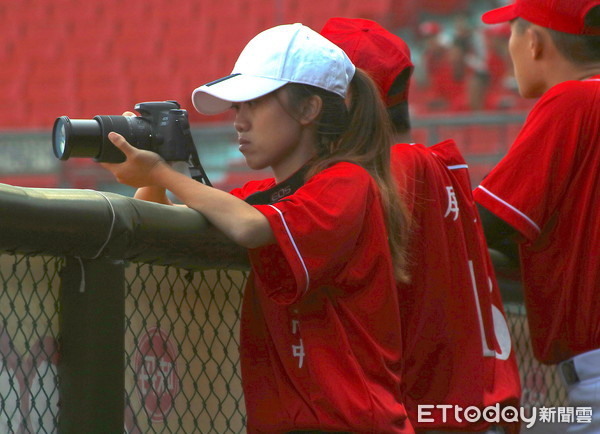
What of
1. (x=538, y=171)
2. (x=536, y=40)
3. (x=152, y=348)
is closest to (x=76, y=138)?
(x=152, y=348)

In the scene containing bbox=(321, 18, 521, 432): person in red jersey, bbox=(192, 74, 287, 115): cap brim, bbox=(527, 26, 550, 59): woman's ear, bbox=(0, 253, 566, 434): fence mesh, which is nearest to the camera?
bbox=(0, 253, 566, 434): fence mesh

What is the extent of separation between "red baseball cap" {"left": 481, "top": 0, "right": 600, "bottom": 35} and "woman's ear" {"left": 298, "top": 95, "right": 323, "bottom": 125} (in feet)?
2.01

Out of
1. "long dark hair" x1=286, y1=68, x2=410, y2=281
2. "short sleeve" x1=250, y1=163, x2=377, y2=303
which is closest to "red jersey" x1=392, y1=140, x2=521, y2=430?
"long dark hair" x1=286, y1=68, x2=410, y2=281

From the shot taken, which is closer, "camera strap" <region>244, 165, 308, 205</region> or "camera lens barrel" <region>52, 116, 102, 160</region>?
"camera lens barrel" <region>52, 116, 102, 160</region>

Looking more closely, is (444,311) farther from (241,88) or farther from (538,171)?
(241,88)

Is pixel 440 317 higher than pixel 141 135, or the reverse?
pixel 141 135

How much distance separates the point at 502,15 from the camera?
181cm

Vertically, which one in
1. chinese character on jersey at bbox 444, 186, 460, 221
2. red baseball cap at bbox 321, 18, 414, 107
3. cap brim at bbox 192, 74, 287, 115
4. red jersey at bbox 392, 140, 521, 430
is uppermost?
red baseball cap at bbox 321, 18, 414, 107

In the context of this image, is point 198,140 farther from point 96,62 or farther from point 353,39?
point 353,39

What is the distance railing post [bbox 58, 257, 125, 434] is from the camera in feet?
3.69

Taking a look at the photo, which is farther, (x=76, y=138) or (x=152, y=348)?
(x=152, y=348)

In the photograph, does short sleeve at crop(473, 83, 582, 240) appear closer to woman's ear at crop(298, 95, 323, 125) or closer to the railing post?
woman's ear at crop(298, 95, 323, 125)

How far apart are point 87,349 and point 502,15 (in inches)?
42.6

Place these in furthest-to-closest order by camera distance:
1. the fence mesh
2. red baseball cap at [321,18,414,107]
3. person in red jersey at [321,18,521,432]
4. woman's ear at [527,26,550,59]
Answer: woman's ear at [527,26,550,59], red baseball cap at [321,18,414,107], person in red jersey at [321,18,521,432], the fence mesh
